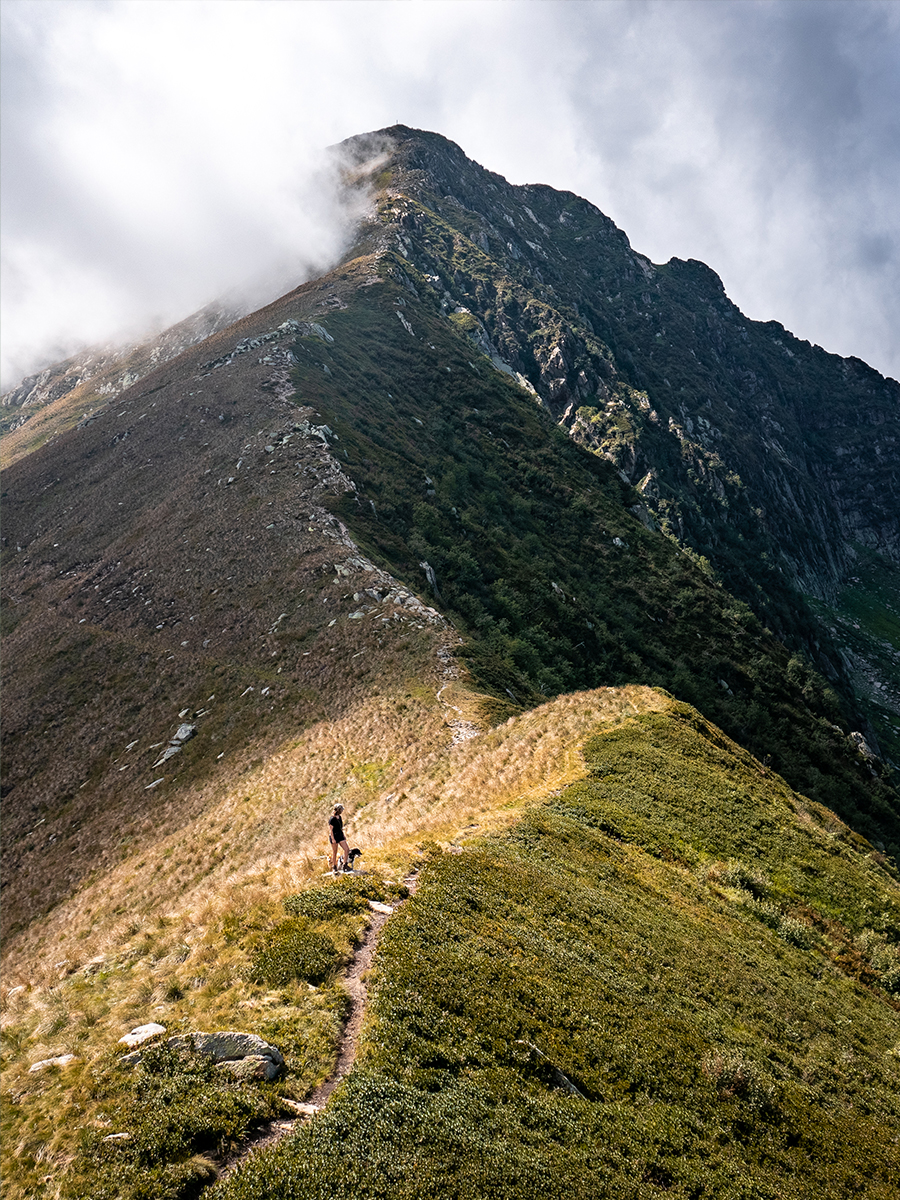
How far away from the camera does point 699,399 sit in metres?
190

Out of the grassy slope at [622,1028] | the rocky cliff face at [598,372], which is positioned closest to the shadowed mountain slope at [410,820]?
the grassy slope at [622,1028]

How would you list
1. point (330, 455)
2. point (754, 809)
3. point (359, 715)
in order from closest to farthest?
point (754, 809) < point (359, 715) < point (330, 455)

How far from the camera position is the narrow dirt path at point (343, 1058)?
23.8 ft

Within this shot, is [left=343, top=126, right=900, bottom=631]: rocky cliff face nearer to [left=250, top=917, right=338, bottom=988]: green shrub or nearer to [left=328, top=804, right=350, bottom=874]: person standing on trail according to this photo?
[left=328, top=804, right=350, bottom=874]: person standing on trail

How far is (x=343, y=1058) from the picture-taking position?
9.02m

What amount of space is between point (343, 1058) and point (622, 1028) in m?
5.34

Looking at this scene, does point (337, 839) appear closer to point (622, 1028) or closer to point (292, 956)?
point (292, 956)

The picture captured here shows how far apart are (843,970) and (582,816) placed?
8.26 meters

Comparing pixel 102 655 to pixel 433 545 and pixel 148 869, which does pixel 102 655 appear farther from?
pixel 433 545

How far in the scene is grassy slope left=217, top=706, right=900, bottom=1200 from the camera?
7613mm

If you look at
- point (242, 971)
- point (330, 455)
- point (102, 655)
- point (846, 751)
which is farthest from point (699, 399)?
point (242, 971)

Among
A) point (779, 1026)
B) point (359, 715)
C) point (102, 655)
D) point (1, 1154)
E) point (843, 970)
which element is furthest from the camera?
point (102, 655)

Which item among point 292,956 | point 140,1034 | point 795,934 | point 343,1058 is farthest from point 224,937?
point 795,934

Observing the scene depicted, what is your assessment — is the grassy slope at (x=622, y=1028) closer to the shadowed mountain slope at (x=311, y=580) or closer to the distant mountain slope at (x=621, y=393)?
the shadowed mountain slope at (x=311, y=580)
